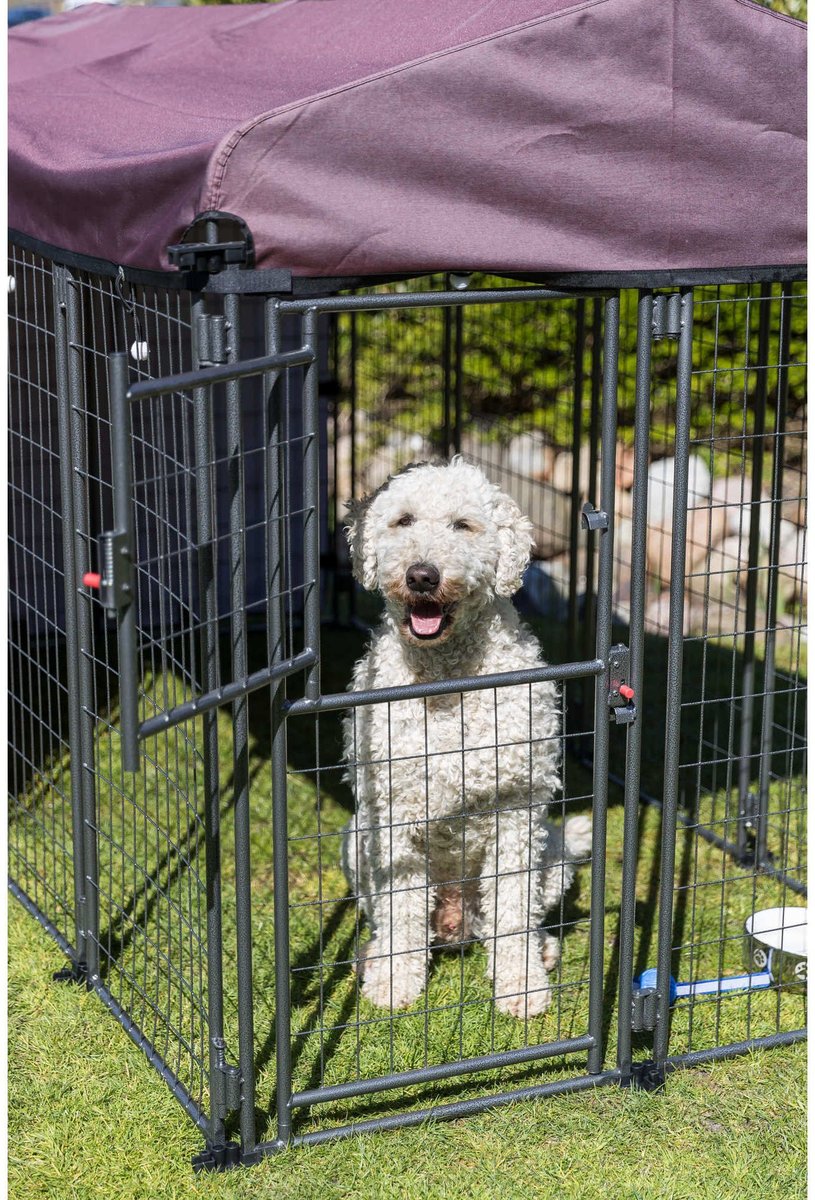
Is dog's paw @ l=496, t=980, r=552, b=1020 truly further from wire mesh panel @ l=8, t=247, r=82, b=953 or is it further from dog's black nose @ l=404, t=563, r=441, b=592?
wire mesh panel @ l=8, t=247, r=82, b=953

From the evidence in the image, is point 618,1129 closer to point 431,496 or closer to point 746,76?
point 431,496

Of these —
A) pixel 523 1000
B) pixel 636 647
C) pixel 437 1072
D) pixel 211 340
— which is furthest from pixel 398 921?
pixel 211 340

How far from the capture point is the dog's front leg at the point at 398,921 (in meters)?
4.59

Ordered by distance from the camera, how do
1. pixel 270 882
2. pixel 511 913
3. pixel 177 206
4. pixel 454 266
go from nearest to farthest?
1. pixel 177 206
2. pixel 454 266
3. pixel 511 913
4. pixel 270 882

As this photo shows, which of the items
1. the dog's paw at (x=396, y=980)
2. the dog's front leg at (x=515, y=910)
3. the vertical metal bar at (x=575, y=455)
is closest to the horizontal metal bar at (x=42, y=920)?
the dog's paw at (x=396, y=980)

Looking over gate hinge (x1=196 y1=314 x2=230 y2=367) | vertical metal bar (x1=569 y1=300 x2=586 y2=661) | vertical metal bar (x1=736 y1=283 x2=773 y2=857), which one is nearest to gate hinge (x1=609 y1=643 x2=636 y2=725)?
vertical metal bar (x1=736 y1=283 x2=773 y2=857)

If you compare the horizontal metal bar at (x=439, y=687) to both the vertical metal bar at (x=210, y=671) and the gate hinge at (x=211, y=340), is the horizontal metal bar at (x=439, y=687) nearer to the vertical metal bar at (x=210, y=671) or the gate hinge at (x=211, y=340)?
the vertical metal bar at (x=210, y=671)

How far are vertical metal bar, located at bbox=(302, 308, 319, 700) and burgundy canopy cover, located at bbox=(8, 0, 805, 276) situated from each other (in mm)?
185

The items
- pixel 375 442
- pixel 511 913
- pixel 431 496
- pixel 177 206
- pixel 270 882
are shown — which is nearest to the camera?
pixel 177 206

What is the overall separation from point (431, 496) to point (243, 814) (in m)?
1.20

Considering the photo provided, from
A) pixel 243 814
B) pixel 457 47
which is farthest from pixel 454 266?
pixel 243 814

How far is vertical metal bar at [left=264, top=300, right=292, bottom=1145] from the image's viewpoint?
355cm

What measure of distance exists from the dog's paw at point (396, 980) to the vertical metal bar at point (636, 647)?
27.8 inches

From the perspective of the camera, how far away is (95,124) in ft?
14.9
